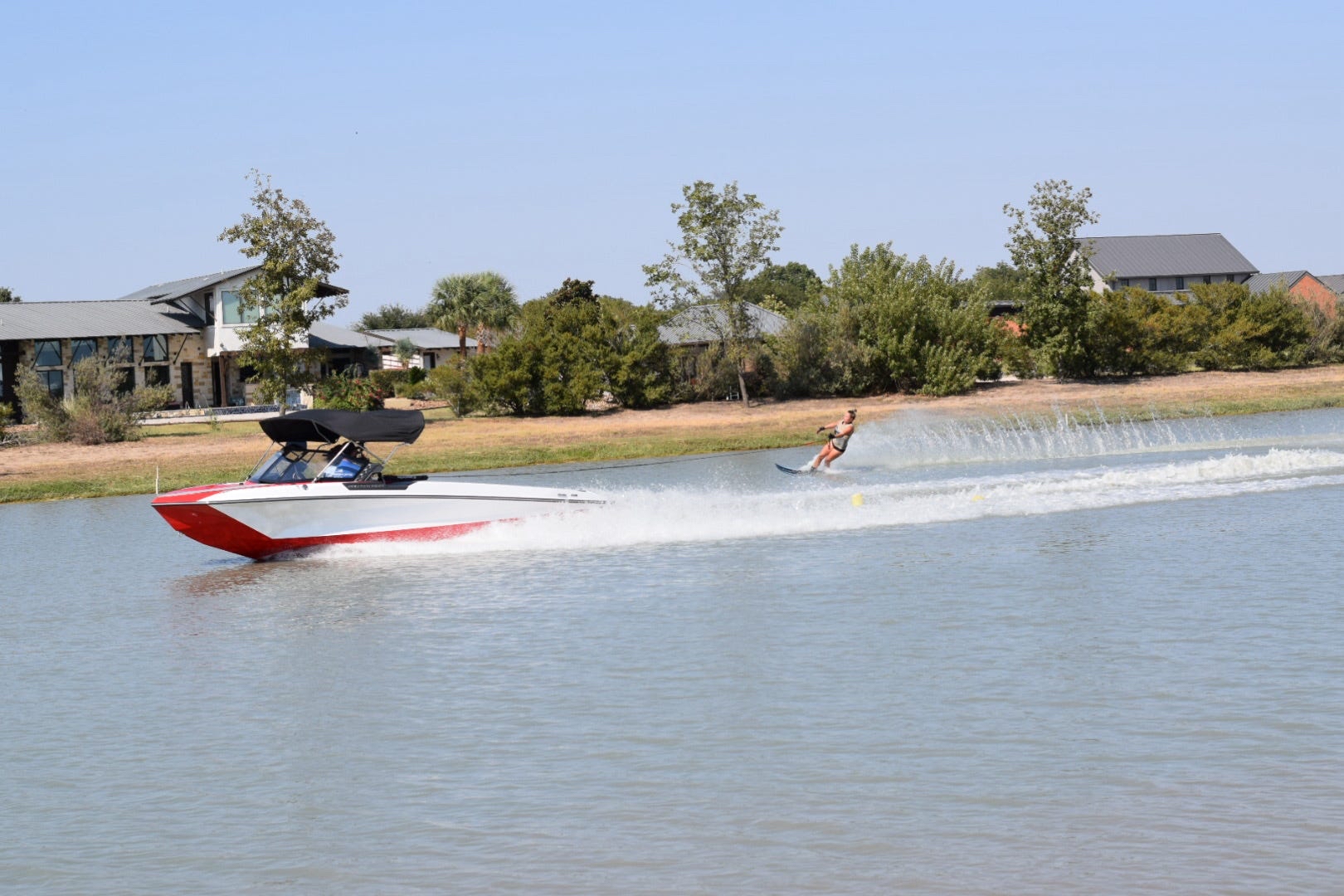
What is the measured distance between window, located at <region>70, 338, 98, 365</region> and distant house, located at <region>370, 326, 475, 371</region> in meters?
25.4

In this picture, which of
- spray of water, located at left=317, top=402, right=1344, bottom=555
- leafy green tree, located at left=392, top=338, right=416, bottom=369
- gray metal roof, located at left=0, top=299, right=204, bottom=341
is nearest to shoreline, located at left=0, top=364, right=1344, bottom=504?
spray of water, located at left=317, top=402, right=1344, bottom=555

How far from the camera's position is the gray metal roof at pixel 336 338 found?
222ft

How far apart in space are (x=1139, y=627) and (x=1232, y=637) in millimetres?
1025

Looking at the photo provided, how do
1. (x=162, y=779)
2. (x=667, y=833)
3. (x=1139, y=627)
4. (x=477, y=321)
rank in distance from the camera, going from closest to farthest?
(x=667, y=833) → (x=162, y=779) → (x=1139, y=627) → (x=477, y=321)

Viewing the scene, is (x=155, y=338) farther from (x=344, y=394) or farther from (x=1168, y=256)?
(x=1168, y=256)

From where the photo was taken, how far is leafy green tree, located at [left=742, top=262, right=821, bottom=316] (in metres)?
58.7

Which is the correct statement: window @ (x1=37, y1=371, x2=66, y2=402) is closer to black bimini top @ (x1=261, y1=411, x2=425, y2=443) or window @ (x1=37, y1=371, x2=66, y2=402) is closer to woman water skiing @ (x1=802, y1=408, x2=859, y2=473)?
woman water skiing @ (x1=802, y1=408, x2=859, y2=473)

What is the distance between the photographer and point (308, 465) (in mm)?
21766

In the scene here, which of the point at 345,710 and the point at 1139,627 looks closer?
the point at 345,710

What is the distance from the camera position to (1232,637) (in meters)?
12.9

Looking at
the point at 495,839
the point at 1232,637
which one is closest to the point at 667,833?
the point at 495,839

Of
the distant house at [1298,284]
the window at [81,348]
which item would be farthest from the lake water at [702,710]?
the distant house at [1298,284]

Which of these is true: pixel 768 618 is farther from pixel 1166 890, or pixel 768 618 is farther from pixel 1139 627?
pixel 1166 890

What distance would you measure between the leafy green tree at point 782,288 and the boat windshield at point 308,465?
3494cm
